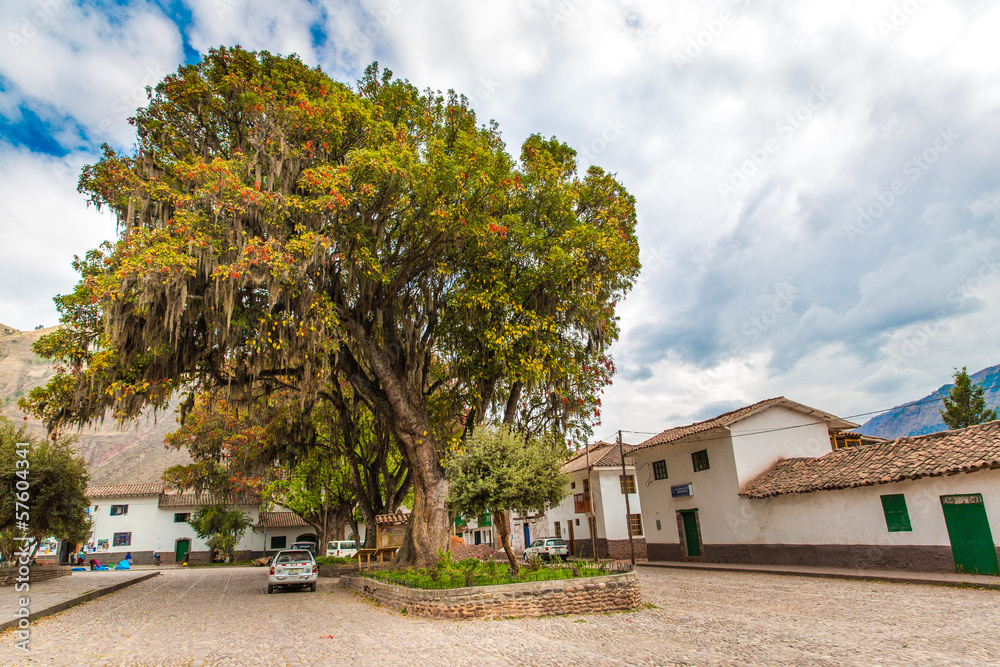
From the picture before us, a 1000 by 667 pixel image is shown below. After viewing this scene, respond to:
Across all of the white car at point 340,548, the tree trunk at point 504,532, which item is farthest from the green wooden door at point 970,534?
the white car at point 340,548

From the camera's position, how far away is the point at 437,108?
16.2m

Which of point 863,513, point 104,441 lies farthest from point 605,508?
point 104,441

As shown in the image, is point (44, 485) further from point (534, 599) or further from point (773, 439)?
point (773, 439)

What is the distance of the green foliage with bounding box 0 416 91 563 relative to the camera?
17.7 meters

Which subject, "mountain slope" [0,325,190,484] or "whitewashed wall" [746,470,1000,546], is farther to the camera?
"mountain slope" [0,325,190,484]

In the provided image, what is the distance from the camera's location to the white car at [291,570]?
17.5m

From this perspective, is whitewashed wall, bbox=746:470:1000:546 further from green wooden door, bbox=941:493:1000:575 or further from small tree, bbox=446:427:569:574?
small tree, bbox=446:427:569:574

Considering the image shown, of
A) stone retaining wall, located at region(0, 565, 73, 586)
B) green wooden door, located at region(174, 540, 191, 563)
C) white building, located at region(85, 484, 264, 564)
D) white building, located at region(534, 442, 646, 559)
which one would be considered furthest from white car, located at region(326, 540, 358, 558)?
green wooden door, located at region(174, 540, 191, 563)

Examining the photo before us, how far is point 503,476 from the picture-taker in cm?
1165

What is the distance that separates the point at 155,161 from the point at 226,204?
146 inches

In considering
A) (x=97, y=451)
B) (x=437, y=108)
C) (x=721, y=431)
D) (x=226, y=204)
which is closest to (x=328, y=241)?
(x=226, y=204)

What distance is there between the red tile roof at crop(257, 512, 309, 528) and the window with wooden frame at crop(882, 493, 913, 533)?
48.1m

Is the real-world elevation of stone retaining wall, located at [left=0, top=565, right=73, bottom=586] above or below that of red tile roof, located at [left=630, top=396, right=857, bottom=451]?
below

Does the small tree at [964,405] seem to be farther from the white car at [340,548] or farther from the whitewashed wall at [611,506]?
the white car at [340,548]
